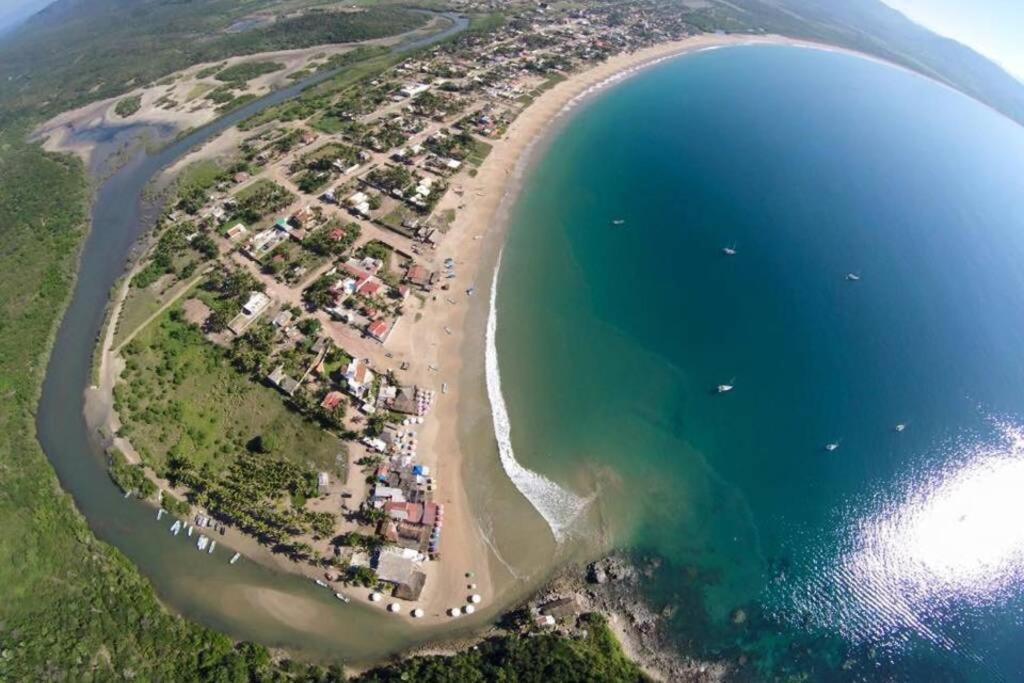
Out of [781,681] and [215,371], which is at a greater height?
[215,371]

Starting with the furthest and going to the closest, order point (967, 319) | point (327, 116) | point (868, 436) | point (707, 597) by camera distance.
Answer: point (327, 116), point (967, 319), point (868, 436), point (707, 597)

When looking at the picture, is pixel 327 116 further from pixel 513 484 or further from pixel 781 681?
pixel 781 681

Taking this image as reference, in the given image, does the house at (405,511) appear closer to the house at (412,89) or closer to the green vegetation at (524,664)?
the green vegetation at (524,664)

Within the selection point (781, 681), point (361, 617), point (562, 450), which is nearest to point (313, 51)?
point (562, 450)

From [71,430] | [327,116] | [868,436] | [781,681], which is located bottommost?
[781,681]

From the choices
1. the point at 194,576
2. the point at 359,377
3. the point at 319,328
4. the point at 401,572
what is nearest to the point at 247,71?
the point at 319,328

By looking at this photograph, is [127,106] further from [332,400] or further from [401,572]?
[401,572]

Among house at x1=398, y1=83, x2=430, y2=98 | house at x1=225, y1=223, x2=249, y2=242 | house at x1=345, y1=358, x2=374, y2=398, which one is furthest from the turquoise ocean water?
house at x1=225, y1=223, x2=249, y2=242
